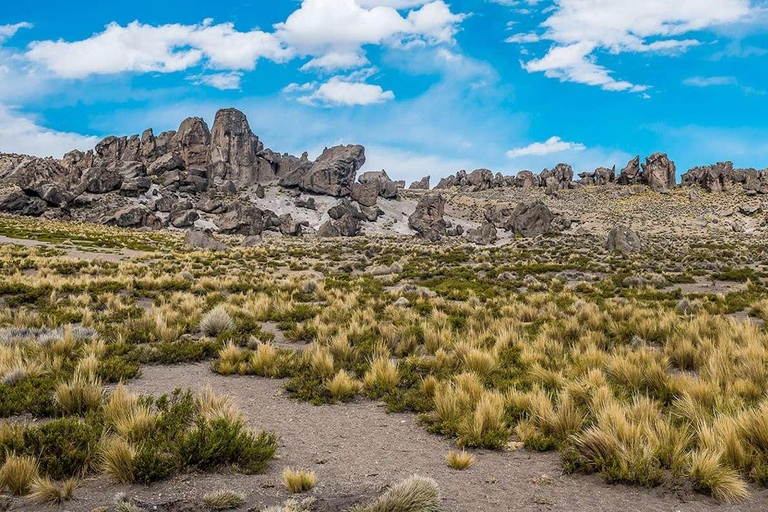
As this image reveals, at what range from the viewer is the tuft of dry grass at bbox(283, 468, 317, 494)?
451 cm

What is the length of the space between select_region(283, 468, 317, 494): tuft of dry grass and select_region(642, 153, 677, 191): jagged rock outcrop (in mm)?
139514

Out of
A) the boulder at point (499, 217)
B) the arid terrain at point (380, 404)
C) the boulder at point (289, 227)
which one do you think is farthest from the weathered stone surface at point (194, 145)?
the arid terrain at point (380, 404)

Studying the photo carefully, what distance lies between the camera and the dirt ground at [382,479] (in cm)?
427

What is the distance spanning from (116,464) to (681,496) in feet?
18.4

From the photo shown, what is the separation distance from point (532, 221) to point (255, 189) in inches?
2649

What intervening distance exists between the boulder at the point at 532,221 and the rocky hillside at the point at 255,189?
0.17 m

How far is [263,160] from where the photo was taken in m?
117

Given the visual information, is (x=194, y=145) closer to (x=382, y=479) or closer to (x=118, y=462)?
(x=118, y=462)

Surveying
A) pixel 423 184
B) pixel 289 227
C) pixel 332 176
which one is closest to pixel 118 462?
pixel 289 227

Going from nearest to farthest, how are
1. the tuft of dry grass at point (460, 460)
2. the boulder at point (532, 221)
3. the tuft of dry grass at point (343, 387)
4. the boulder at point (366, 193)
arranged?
1. the tuft of dry grass at point (460, 460)
2. the tuft of dry grass at point (343, 387)
3. the boulder at point (532, 221)
4. the boulder at point (366, 193)

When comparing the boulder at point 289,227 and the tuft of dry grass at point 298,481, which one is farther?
the boulder at point 289,227

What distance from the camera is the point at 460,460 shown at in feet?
16.9

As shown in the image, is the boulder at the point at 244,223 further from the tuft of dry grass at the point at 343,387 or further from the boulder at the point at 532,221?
the tuft of dry grass at the point at 343,387

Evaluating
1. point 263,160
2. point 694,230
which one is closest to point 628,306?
point 694,230
